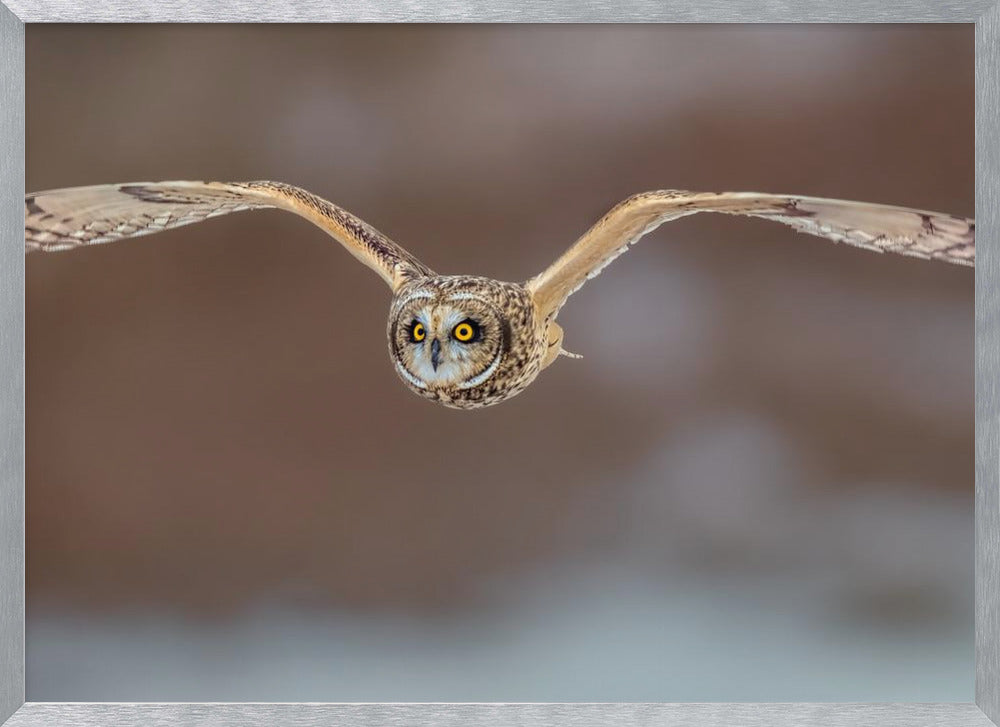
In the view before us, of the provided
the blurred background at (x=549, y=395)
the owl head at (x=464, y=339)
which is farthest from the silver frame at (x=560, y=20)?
the owl head at (x=464, y=339)

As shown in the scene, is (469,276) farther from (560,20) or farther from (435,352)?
(560,20)

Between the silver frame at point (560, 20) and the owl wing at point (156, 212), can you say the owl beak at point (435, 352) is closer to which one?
the owl wing at point (156, 212)

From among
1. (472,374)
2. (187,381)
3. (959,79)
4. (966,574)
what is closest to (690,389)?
(472,374)

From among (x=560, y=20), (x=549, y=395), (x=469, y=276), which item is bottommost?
(x=549, y=395)

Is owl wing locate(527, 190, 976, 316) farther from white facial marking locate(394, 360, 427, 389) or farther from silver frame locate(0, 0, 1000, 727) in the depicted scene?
white facial marking locate(394, 360, 427, 389)

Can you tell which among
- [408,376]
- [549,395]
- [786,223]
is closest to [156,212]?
[408,376]

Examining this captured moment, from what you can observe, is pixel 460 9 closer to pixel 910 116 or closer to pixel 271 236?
pixel 271 236
